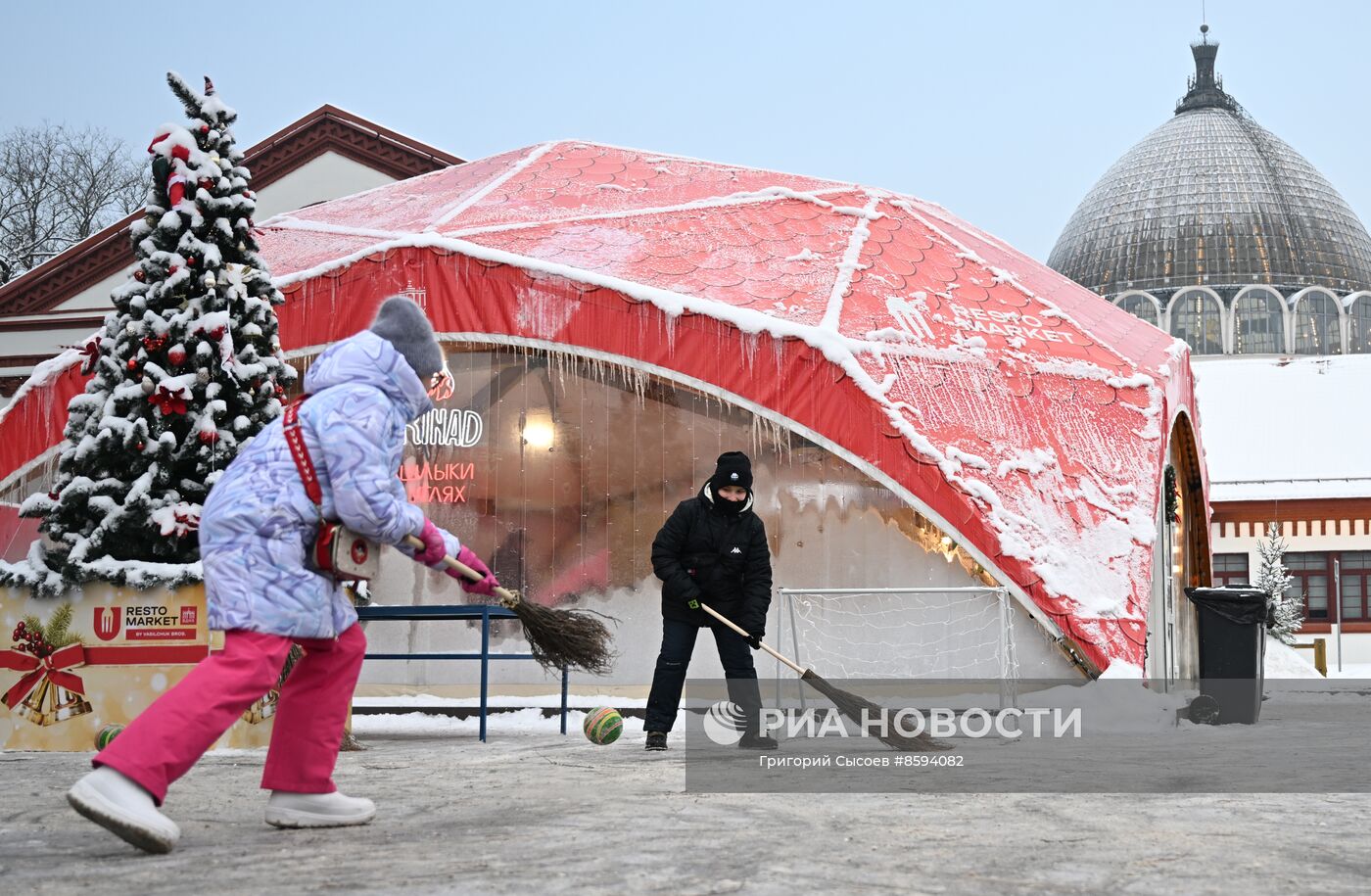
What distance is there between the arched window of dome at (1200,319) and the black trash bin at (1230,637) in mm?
60467

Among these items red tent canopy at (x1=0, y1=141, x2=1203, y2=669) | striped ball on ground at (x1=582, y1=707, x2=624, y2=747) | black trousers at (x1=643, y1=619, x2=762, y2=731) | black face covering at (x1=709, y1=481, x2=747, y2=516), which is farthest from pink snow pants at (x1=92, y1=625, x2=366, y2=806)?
red tent canopy at (x1=0, y1=141, x2=1203, y2=669)

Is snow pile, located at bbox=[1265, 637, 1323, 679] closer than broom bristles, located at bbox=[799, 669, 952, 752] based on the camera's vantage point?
No

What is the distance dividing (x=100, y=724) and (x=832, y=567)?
17.3 feet

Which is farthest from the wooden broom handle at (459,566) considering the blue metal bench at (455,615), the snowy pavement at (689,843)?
the blue metal bench at (455,615)

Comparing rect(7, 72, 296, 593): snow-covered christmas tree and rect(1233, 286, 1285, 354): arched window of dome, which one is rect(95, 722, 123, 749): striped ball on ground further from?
rect(1233, 286, 1285, 354): arched window of dome

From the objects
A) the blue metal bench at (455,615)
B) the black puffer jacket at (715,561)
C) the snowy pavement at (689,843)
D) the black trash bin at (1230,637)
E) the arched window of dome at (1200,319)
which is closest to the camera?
the snowy pavement at (689,843)

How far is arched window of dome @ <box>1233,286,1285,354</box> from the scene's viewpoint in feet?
228

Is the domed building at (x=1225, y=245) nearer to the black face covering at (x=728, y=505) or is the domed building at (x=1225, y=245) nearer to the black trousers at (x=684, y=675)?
the black face covering at (x=728, y=505)

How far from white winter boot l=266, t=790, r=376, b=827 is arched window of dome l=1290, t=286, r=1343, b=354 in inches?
2775

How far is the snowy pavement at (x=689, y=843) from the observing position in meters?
3.75

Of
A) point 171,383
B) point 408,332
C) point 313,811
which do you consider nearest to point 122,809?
point 313,811

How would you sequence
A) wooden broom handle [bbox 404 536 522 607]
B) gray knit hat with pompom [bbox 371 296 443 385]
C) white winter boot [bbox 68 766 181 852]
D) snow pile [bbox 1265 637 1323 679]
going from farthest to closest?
snow pile [bbox 1265 637 1323 679], gray knit hat with pompom [bbox 371 296 443 385], wooden broom handle [bbox 404 536 522 607], white winter boot [bbox 68 766 181 852]

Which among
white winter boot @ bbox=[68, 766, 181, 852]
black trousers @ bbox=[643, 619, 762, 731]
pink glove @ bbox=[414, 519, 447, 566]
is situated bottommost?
white winter boot @ bbox=[68, 766, 181, 852]

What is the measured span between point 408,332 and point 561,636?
1.55m
